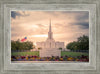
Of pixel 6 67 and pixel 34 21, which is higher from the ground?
pixel 34 21

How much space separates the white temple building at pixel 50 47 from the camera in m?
3.97

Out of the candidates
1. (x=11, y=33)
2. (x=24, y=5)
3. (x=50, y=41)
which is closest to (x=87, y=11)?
(x=50, y=41)

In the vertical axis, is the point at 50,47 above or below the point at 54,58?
above

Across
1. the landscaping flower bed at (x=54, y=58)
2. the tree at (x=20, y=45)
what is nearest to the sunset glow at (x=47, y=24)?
the tree at (x=20, y=45)

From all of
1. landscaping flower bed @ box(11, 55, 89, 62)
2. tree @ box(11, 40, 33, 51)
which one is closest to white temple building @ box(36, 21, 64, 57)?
landscaping flower bed @ box(11, 55, 89, 62)

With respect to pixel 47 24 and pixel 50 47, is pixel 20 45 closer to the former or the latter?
pixel 50 47

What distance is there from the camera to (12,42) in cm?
390

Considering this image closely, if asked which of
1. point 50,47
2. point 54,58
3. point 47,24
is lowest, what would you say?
point 54,58

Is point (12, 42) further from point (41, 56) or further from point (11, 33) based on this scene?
point (41, 56)

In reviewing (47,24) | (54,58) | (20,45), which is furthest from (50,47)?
(20,45)

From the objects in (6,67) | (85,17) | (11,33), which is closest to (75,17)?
(85,17)

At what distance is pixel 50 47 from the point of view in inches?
157

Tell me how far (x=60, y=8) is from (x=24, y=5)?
96 centimetres

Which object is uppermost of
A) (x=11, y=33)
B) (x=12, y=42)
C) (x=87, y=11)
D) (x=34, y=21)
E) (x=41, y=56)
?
(x=87, y=11)
